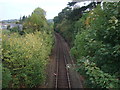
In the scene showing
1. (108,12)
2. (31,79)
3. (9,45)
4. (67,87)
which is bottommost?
(67,87)

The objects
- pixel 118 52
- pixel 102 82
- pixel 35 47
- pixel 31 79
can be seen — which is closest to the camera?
pixel 102 82

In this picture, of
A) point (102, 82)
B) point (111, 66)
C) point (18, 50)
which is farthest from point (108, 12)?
point (18, 50)

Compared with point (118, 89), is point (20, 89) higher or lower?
lower

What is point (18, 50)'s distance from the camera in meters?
9.06

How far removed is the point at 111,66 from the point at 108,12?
5.31 ft

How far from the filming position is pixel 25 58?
9.36 m

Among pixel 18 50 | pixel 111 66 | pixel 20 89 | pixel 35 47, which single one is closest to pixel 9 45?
pixel 18 50

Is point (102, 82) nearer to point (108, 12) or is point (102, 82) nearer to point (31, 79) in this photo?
point (108, 12)

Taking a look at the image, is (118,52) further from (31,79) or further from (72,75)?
(72,75)

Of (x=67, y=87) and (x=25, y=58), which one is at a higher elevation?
(x=25, y=58)

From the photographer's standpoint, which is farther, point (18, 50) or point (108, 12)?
point (18, 50)

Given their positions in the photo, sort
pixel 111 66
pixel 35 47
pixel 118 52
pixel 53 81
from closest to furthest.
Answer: pixel 118 52, pixel 111 66, pixel 35 47, pixel 53 81

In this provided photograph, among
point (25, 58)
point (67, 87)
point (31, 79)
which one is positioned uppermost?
point (25, 58)

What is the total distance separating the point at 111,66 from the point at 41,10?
3370 cm
